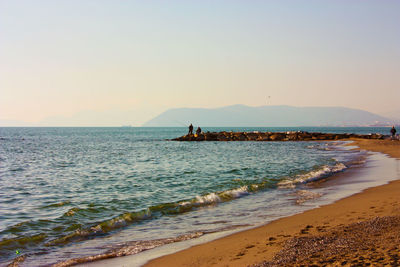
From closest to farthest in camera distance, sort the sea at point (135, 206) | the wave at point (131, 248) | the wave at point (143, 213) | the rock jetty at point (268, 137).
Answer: the wave at point (131, 248), the sea at point (135, 206), the wave at point (143, 213), the rock jetty at point (268, 137)

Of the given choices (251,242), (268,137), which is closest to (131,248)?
(251,242)

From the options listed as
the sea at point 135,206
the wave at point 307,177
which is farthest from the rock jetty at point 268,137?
the sea at point 135,206

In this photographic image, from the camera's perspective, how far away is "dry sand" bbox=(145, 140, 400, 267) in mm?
5457

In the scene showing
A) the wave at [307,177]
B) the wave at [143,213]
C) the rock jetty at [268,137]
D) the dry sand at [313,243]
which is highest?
the rock jetty at [268,137]

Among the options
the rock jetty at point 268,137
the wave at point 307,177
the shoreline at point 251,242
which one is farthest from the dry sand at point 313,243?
the rock jetty at point 268,137

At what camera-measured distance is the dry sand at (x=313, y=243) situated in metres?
5.46

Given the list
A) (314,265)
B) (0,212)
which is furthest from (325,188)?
(0,212)

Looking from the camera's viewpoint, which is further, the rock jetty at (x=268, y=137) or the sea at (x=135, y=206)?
the rock jetty at (x=268, y=137)

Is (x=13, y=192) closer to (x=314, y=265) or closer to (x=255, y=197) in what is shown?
(x=255, y=197)

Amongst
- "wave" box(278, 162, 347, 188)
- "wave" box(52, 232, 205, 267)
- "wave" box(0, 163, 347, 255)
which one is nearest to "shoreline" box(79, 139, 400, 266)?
"wave" box(52, 232, 205, 267)

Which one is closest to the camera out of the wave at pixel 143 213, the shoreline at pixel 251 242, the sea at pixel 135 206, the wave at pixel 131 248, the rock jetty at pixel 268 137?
the shoreline at pixel 251 242

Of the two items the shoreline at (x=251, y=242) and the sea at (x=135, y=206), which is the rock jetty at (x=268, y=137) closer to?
the sea at (x=135, y=206)

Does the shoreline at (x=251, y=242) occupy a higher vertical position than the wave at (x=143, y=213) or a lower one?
higher

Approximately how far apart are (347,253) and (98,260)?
4449 millimetres
